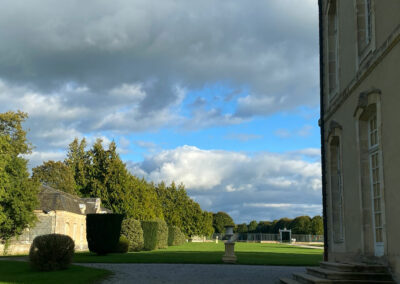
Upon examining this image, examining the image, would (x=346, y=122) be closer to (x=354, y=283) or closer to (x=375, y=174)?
(x=375, y=174)

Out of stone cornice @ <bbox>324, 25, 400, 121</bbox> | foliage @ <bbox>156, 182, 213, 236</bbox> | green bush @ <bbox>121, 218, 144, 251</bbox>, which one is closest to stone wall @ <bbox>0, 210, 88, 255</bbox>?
green bush @ <bbox>121, 218, 144, 251</bbox>

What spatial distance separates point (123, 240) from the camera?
28.9 m

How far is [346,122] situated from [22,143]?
2817 cm

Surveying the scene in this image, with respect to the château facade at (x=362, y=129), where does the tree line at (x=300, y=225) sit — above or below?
below

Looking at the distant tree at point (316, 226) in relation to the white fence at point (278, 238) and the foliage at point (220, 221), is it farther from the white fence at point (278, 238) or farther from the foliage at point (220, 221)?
the foliage at point (220, 221)

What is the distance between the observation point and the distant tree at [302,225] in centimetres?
8775

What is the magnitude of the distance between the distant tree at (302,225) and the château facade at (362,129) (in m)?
76.7

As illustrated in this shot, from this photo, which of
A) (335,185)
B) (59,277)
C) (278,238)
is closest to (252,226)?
(278,238)

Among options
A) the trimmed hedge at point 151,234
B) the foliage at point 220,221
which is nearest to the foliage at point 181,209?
the trimmed hedge at point 151,234

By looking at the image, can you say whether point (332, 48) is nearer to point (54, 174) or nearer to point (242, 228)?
point (54, 174)

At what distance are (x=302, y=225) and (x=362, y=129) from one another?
266ft

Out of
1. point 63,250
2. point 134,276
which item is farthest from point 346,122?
point 63,250

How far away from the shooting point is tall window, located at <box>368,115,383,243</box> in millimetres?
9969

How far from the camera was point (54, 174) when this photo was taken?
55594mm
